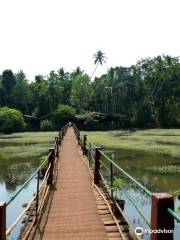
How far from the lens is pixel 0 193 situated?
73.6ft

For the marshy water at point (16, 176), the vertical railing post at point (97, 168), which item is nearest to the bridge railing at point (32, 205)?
the vertical railing post at point (97, 168)

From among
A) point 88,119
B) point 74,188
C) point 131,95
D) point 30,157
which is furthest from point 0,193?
point 131,95

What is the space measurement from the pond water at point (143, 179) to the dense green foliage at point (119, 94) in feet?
145

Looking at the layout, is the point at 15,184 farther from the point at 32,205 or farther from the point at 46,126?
the point at 46,126

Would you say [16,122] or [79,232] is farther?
[16,122]

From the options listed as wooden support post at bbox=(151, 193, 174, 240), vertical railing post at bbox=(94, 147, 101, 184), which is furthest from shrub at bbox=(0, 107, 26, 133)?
wooden support post at bbox=(151, 193, 174, 240)

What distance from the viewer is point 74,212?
1012cm

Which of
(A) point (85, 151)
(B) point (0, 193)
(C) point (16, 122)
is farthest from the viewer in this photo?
(C) point (16, 122)

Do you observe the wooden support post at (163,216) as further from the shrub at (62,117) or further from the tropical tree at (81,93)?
the tropical tree at (81,93)

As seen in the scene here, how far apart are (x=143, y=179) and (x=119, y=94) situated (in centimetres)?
6420

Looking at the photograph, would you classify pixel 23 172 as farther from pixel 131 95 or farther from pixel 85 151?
pixel 131 95

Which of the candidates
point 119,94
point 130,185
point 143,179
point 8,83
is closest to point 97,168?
point 130,185

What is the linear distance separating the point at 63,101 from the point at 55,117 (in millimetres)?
20210

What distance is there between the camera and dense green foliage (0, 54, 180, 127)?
8419 cm
